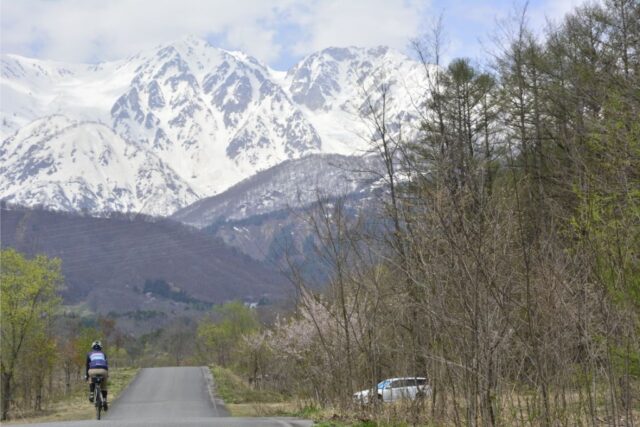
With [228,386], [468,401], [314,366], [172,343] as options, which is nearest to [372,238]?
[314,366]

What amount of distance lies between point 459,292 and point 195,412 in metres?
21.5

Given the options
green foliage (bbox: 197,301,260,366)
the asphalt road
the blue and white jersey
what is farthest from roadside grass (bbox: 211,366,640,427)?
green foliage (bbox: 197,301,260,366)

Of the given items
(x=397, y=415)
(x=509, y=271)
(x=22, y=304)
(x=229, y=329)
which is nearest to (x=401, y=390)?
(x=397, y=415)

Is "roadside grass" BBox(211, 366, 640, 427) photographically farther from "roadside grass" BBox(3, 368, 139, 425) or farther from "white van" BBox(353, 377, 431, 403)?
"roadside grass" BBox(3, 368, 139, 425)

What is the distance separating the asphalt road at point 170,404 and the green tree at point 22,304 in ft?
14.2

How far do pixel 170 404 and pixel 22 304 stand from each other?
765cm

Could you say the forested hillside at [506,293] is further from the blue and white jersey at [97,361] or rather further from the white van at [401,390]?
the blue and white jersey at [97,361]

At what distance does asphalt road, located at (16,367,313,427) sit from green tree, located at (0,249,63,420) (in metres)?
4.34

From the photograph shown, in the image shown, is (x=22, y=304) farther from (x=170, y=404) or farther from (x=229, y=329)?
(x=229, y=329)

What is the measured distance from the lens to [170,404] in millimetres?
33594

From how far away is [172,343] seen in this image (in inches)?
4599

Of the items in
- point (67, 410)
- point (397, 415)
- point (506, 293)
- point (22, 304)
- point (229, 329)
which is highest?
point (229, 329)

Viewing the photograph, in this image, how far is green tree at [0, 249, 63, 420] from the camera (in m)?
34.8

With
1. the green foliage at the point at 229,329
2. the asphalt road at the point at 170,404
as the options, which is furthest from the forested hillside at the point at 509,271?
the green foliage at the point at 229,329
